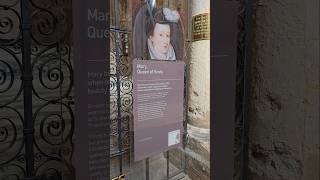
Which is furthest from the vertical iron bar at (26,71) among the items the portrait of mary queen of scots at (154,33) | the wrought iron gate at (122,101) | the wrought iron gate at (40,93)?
the portrait of mary queen of scots at (154,33)

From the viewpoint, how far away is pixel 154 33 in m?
1.28

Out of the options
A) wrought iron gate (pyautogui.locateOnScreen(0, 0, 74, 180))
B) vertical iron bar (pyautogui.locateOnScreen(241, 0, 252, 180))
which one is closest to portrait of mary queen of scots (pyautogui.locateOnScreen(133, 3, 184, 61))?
vertical iron bar (pyautogui.locateOnScreen(241, 0, 252, 180))

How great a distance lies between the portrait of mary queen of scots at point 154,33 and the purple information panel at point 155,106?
0.13 ft

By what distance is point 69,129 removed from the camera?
1504mm

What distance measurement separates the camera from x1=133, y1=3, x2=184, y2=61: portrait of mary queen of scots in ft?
4.09

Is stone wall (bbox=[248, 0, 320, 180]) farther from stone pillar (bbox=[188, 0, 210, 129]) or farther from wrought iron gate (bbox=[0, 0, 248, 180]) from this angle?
wrought iron gate (bbox=[0, 0, 248, 180])

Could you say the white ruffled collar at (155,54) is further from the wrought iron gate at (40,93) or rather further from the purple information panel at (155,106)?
the wrought iron gate at (40,93)

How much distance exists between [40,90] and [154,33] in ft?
2.57

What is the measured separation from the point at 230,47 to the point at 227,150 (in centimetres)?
37

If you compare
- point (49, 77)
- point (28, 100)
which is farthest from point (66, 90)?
point (28, 100)

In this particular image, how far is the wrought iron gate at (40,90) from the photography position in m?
1.57

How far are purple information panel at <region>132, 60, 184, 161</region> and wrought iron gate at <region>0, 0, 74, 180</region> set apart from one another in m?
0.49

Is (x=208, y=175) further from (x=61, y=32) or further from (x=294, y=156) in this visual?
(x=61, y=32)

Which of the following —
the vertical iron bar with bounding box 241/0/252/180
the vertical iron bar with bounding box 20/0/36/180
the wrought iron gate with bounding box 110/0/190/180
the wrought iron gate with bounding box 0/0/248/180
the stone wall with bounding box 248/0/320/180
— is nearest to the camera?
the stone wall with bounding box 248/0/320/180
